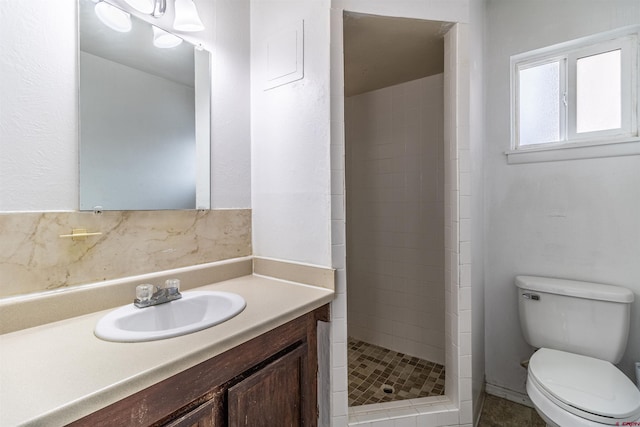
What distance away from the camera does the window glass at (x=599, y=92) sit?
5.29 feet

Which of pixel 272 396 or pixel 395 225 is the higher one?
pixel 395 225

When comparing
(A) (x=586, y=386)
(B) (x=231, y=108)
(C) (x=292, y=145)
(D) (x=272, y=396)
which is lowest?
(A) (x=586, y=386)

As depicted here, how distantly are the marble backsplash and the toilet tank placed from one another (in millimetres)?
1692

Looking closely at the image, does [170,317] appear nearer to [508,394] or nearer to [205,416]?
[205,416]

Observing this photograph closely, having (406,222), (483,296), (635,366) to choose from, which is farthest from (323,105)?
(635,366)

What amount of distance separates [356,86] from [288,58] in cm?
106

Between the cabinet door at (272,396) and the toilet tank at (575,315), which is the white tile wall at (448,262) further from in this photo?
the toilet tank at (575,315)

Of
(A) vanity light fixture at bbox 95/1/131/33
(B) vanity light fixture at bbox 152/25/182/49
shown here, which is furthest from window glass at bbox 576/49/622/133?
(A) vanity light fixture at bbox 95/1/131/33

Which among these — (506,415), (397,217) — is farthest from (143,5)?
(506,415)

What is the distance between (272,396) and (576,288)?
5.32ft

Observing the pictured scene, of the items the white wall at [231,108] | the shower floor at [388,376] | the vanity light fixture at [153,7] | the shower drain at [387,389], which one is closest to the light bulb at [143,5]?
the vanity light fixture at [153,7]

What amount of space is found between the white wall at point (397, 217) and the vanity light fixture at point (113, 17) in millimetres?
1791

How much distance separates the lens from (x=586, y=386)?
1.22 meters

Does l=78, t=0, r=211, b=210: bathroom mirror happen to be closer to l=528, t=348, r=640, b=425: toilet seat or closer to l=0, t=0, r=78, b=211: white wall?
l=0, t=0, r=78, b=211: white wall
